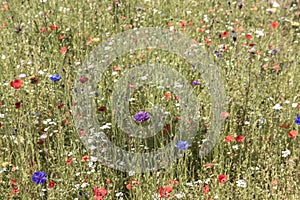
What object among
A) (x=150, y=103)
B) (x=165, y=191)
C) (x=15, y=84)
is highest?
(x=15, y=84)

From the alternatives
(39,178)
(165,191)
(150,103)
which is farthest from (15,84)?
(165,191)

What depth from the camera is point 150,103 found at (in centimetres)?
263

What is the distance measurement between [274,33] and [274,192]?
7.25ft

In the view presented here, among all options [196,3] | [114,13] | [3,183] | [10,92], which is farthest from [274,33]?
[3,183]

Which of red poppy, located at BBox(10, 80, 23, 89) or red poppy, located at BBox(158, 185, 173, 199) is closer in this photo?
red poppy, located at BBox(158, 185, 173, 199)

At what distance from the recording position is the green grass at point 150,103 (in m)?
2.14

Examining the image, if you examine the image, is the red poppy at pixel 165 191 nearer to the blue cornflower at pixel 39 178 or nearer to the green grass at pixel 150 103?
Answer: the green grass at pixel 150 103

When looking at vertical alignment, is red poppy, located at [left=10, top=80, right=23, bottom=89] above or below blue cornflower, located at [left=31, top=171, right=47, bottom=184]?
above

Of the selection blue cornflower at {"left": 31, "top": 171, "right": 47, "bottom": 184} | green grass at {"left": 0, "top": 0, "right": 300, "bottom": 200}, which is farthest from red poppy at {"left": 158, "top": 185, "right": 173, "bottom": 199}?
blue cornflower at {"left": 31, "top": 171, "right": 47, "bottom": 184}

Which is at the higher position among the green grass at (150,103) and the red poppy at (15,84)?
the red poppy at (15,84)

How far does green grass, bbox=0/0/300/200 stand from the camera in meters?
2.14

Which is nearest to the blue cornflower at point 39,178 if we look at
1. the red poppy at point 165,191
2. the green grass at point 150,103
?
the green grass at point 150,103

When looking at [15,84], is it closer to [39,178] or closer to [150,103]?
[39,178]

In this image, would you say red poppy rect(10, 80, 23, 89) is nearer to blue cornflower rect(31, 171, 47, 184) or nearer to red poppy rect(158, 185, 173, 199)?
blue cornflower rect(31, 171, 47, 184)
